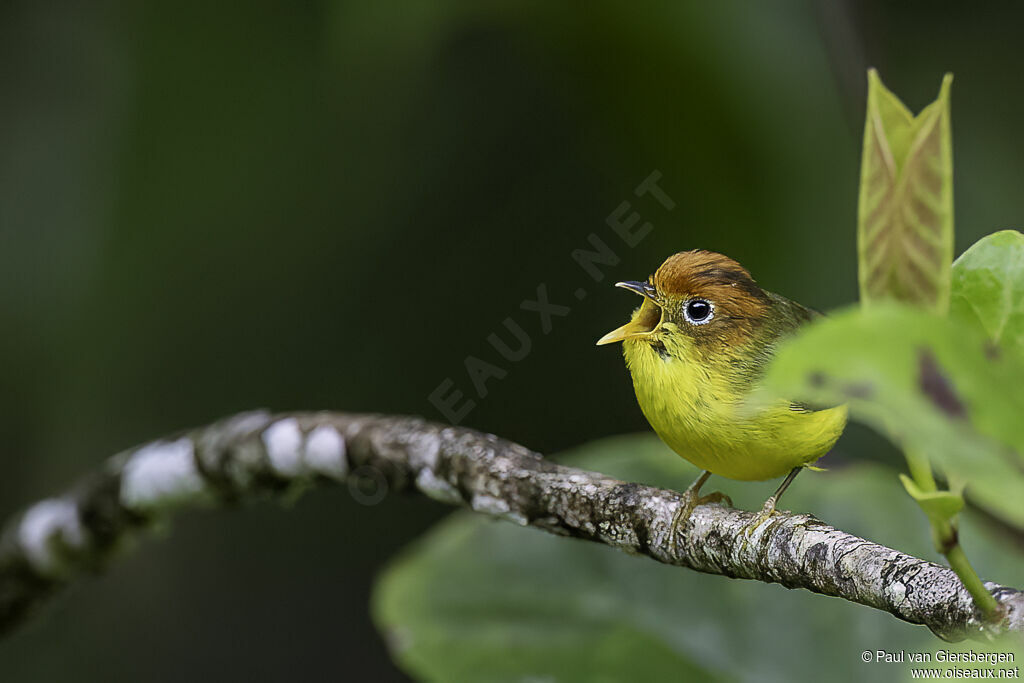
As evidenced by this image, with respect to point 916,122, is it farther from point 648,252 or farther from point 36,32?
point 36,32

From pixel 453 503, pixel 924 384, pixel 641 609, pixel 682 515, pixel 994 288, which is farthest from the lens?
pixel 641 609

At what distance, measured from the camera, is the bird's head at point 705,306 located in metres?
0.45

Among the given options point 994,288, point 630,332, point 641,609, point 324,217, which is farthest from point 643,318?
point 324,217

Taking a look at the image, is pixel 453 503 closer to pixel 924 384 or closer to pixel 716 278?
pixel 716 278

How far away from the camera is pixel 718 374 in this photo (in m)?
0.44

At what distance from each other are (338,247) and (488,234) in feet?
0.92

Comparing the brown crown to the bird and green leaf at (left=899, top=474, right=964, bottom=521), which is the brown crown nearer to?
the bird

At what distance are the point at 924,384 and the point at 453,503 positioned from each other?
16.1 inches

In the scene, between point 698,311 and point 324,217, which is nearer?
point 698,311

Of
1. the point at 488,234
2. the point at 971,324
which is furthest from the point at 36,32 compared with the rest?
the point at 971,324

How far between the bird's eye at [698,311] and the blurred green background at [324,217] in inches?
32.6

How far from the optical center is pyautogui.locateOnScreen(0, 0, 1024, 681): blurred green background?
134cm

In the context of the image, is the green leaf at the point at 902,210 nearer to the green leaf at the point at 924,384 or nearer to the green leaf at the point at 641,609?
the green leaf at the point at 924,384

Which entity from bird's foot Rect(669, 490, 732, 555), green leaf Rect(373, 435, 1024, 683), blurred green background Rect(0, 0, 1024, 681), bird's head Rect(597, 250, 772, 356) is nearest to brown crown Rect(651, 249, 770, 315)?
bird's head Rect(597, 250, 772, 356)
